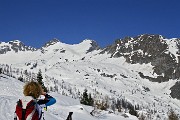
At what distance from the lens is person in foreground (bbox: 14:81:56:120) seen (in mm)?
7418

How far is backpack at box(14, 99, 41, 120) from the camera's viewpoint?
7398mm

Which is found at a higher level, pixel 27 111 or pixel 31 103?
pixel 31 103

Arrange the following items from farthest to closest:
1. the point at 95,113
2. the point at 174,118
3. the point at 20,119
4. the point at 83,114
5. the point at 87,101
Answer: the point at 87,101 < the point at 174,118 < the point at 95,113 < the point at 83,114 < the point at 20,119

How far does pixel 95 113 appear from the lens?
4897 centimetres

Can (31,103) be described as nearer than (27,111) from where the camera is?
No

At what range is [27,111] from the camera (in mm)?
7418

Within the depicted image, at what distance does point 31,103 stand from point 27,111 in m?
0.20

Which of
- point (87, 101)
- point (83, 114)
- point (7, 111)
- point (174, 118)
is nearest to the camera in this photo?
point (7, 111)

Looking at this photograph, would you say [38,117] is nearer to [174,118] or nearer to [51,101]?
[51,101]

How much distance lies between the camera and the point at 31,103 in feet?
24.7

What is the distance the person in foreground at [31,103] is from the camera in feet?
24.3

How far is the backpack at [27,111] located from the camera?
740 centimetres

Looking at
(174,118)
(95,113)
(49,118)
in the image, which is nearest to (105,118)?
(95,113)

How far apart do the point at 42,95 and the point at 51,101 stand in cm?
24
